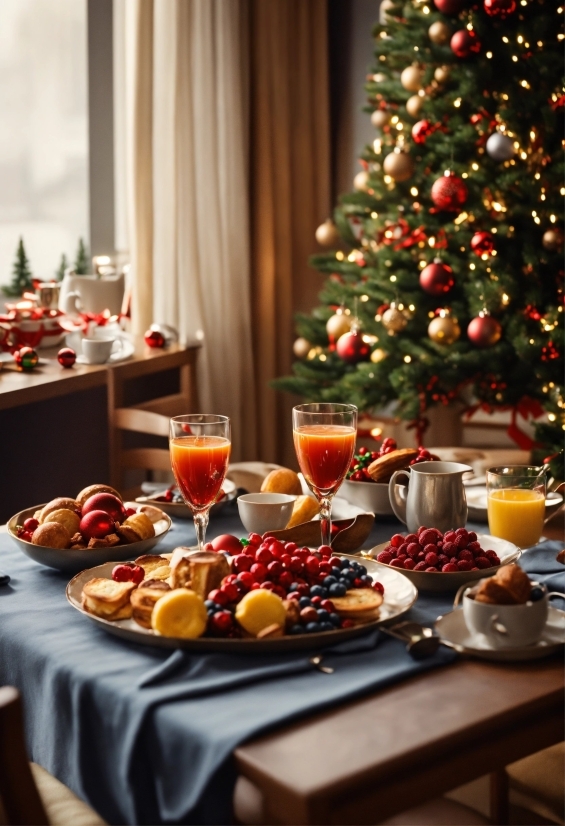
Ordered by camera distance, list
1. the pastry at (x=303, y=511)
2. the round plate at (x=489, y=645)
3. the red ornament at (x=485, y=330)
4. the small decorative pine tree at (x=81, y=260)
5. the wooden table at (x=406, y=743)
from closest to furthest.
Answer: the wooden table at (x=406, y=743)
the round plate at (x=489, y=645)
the pastry at (x=303, y=511)
the red ornament at (x=485, y=330)
the small decorative pine tree at (x=81, y=260)

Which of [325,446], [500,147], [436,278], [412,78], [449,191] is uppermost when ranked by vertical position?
[412,78]

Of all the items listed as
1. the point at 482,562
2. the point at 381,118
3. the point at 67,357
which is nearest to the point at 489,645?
the point at 482,562

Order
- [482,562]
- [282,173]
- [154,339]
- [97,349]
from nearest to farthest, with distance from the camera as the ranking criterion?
1. [482,562]
2. [97,349]
3. [154,339]
4. [282,173]

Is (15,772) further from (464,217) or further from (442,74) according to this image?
(442,74)

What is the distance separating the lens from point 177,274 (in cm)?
374

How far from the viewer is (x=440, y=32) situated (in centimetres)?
306

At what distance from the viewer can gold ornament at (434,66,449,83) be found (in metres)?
3.14

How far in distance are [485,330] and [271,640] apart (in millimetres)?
2153

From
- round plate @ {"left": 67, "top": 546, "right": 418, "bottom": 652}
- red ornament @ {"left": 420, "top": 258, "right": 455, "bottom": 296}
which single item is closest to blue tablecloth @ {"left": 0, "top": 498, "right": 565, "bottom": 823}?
round plate @ {"left": 67, "top": 546, "right": 418, "bottom": 652}

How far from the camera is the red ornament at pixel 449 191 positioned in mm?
3053

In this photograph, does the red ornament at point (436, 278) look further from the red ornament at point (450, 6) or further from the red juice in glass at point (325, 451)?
the red juice in glass at point (325, 451)

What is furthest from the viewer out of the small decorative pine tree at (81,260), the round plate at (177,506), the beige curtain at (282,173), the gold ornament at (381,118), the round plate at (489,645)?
the beige curtain at (282,173)

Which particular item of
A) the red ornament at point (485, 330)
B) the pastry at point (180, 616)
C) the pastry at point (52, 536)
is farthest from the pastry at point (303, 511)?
the red ornament at point (485, 330)

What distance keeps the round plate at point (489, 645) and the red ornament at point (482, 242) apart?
6.81 feet
